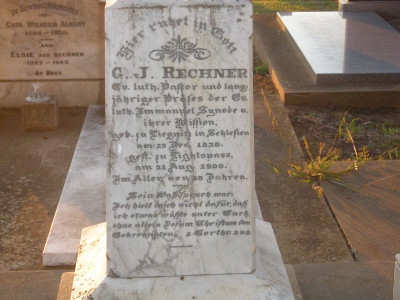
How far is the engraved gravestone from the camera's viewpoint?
2.96m

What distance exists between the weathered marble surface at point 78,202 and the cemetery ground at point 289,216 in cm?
15

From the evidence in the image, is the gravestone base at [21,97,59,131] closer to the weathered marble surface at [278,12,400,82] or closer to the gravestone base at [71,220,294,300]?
the weathered marble surface at [278,12,400,82]

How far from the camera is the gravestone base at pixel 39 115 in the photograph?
6.13 m

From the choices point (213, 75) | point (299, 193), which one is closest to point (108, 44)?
point (213, 75)

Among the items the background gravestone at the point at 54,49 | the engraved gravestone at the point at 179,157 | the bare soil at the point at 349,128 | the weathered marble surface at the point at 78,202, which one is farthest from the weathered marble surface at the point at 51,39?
the engraved gravestone at the point at 179,157

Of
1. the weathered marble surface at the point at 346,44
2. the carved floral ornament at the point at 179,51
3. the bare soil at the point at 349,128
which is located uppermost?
the carved floral ornament at the point at 179,51

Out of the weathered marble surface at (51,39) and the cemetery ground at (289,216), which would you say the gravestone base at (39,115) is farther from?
the weathered marble surface at (51,39)

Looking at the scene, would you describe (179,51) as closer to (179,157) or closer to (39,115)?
(179,157)

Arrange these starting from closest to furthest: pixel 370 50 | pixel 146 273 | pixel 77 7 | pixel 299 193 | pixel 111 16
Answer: pixel 111 16 → pixel 146 273 → pixel 299 193 → pixel 77 7 → pixel 370 50

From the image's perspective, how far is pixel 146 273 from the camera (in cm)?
316

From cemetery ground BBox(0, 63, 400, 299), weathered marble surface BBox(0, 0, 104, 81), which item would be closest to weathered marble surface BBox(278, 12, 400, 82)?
cemetery ground BBox(0, 63, 400, 299)

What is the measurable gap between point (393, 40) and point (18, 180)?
16.4 ft

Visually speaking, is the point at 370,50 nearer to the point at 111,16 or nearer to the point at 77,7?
the point at 77,7

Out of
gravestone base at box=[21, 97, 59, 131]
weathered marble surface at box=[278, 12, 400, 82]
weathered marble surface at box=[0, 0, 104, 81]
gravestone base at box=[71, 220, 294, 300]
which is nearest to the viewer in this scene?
gravestone base at box=[71, 220, 294, 300]
